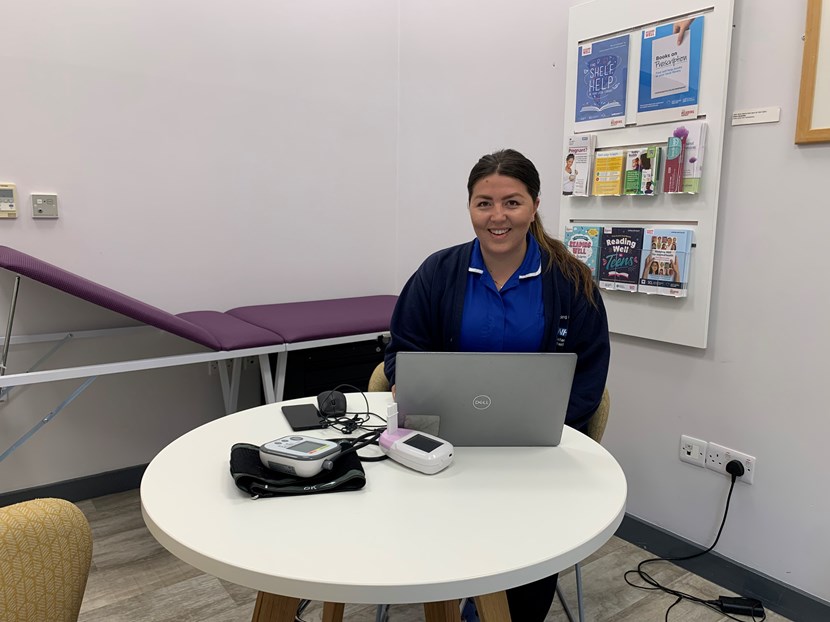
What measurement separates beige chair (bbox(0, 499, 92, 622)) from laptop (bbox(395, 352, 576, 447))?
1.98 ft

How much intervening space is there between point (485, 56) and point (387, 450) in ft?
7.16

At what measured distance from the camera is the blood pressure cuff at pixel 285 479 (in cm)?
103

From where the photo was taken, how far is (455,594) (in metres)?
0.81

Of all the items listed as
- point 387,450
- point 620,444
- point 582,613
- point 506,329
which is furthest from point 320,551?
point 620,444

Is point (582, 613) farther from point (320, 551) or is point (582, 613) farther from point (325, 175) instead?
point (325, 175)

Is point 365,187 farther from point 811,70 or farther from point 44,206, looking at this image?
point 811,70

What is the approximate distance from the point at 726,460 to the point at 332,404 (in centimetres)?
138

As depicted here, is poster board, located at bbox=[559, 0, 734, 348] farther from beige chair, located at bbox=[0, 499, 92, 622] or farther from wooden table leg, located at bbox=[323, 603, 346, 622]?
beige chair, located at bbox=[0, 499, 92, 622]

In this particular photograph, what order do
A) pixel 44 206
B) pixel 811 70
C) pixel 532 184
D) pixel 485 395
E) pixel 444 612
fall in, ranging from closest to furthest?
pixel 485 395
pixel 444 612
pixel 532 184
pixel 811 70
pixel 44 206

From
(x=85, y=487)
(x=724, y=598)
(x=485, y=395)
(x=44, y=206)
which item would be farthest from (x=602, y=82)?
(x=85, y=487)

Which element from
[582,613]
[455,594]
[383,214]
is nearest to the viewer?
[455,594]

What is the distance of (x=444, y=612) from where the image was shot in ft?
4.17

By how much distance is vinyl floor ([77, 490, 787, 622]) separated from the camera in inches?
Answer: 73.4

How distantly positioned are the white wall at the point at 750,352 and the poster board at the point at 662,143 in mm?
49
